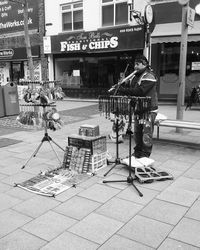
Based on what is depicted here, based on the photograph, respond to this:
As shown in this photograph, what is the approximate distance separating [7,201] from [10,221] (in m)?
0.53

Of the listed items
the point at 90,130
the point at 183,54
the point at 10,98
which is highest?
the point at 183,54

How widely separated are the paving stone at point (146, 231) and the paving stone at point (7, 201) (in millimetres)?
1415

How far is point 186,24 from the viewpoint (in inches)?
271

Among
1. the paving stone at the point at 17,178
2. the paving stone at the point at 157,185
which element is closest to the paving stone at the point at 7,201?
the paving stone at the point at 17,178

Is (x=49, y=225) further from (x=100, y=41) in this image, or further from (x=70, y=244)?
(x=100, y=41)

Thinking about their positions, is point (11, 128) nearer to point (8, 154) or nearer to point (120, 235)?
point (8, 154)

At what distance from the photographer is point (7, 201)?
12.3ft

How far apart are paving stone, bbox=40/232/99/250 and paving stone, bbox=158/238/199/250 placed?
614 mm

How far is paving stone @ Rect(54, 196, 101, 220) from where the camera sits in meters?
3.40

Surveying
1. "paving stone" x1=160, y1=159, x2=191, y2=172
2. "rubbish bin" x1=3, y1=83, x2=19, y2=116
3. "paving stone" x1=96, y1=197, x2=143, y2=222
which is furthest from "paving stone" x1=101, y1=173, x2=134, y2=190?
"rubbish bin" x1=3, y1=83, x2=19, y2=116

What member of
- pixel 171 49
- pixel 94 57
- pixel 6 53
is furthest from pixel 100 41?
pixel 6 53

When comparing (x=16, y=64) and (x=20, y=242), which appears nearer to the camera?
(x=20, y=242)

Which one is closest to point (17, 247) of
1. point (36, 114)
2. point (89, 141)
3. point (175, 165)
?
point (89, 141)

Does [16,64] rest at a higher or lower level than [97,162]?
higher
